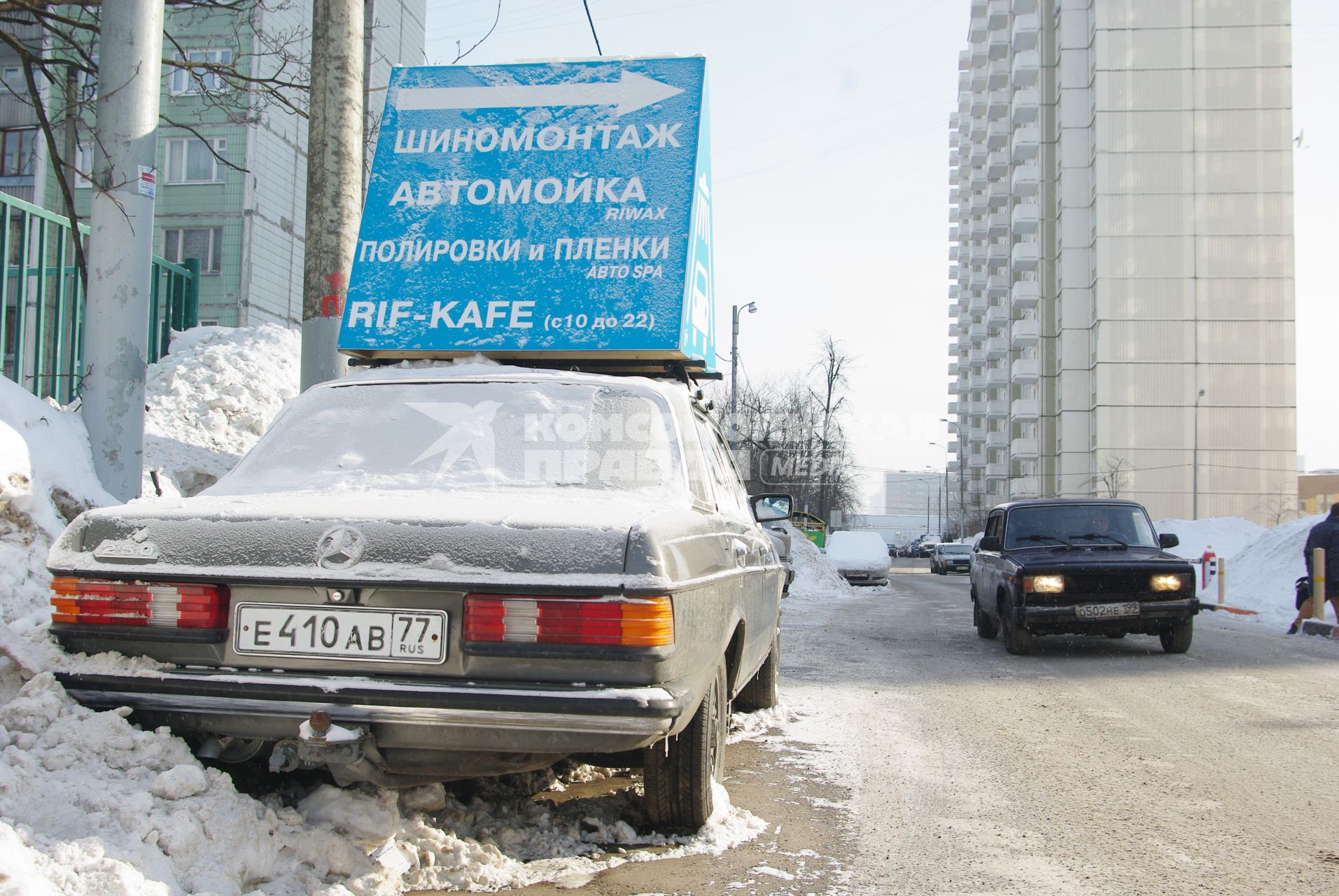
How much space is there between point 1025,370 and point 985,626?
6154 cm

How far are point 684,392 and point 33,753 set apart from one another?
258cm

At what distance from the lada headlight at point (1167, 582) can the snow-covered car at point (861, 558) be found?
18882 mm

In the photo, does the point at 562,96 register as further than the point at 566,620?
Yes

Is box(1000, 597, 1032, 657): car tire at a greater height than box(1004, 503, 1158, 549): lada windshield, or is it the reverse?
box(1004, 503, 1158, 549): lada windshield

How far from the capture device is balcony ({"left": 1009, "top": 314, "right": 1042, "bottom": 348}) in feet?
227

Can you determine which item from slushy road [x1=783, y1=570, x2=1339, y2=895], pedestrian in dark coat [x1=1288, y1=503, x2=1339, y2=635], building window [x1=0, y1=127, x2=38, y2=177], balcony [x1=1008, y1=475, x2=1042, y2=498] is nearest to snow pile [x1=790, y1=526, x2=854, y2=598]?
pedestrian in dark coat [x1=1288, y1=503, x2=1339, y2=635]

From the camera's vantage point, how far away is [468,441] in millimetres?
4000

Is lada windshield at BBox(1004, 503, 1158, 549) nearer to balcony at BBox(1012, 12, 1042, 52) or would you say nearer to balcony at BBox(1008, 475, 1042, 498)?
balcony at BBox(1008, 475, 1042, 498)

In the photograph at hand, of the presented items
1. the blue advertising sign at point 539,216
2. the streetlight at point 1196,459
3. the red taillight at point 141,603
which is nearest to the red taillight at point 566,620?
the red taillight at point 141,603

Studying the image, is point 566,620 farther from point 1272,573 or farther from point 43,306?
point 1272,573

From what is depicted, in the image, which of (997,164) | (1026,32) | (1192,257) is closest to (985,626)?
(1192,257)

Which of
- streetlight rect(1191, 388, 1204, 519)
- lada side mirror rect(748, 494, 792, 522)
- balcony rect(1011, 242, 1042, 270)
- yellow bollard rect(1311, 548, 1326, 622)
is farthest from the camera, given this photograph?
balcony rect(1011, 242, 1042, 270)

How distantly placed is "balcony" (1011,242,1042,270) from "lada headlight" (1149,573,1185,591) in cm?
6390

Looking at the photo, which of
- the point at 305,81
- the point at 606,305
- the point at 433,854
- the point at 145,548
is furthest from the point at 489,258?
the point at 305,81
